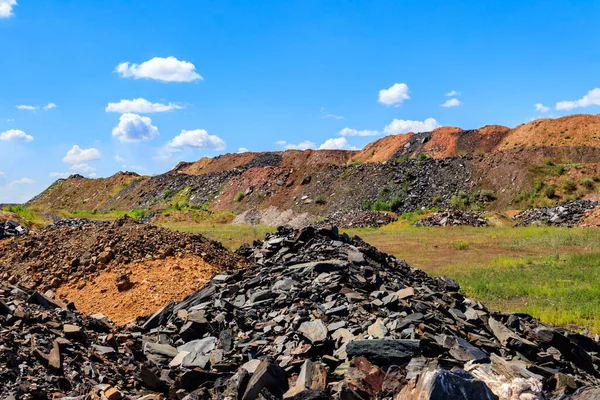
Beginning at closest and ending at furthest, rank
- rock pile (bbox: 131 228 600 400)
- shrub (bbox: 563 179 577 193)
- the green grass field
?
1. rock pile (bbox: 131 228 600 400)
2. the green grass field
3. shrub (bbox: 563 179 577 193)

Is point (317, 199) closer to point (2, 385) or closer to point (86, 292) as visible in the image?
point (86, 292)

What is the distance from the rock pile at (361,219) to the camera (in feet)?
114

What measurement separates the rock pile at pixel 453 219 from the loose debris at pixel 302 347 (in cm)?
2210

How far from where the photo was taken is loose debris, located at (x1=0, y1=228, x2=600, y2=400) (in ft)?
18.3

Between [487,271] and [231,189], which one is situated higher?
[231,189]

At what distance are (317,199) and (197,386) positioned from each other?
3711cm

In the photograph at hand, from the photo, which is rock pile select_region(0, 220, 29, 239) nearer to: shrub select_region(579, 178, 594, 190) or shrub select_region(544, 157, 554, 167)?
shrub select_region(579, 178, 594, 190)

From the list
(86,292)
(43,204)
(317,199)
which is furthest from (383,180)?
(43,204)

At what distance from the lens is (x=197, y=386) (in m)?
6.41

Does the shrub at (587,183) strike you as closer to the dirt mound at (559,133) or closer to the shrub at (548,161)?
the shrub at (548,161)

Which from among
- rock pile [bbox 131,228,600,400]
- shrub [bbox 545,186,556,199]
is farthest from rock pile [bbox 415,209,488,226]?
rock pile [bbox 131,228,600,400]

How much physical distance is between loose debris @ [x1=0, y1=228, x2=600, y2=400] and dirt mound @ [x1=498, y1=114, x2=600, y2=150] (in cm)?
4711

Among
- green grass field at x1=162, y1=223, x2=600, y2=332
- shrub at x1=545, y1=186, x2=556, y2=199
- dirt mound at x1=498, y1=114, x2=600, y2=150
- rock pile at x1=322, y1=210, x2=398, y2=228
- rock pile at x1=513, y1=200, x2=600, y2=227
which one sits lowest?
green grass field at x1=162, y1=223, x2=600, y2=332

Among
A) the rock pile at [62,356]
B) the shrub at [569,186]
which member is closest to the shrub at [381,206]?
the shrub at [569,186]
